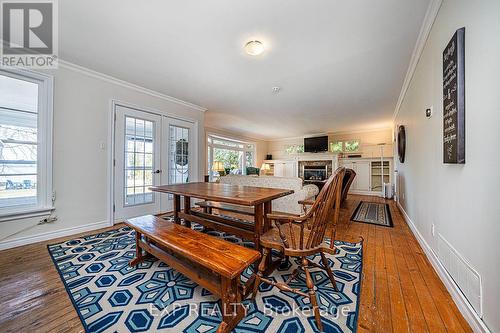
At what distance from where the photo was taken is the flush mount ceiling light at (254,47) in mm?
2035

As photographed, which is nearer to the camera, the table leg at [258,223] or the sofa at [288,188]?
the table leg at [258,223]

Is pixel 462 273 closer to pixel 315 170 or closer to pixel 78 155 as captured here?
pixel 78 155

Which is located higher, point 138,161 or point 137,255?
point 138,161

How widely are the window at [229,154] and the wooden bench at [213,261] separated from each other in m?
4.67

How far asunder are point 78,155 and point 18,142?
0.55m

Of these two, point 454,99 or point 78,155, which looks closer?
point 454,99

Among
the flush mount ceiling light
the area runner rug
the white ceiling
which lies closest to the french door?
the white ceiling

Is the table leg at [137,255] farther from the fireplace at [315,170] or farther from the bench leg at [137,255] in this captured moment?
the fireplace at [315,170]

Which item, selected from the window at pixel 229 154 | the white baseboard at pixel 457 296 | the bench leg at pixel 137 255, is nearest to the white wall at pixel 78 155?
the bench leg at pixel 137 255

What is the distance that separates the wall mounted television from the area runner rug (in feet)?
10.9

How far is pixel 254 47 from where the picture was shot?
2.07 metres

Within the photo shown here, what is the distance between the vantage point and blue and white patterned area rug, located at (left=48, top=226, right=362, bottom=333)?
3.61 ft

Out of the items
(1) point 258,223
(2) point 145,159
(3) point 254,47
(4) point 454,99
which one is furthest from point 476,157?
(2) point 145,159

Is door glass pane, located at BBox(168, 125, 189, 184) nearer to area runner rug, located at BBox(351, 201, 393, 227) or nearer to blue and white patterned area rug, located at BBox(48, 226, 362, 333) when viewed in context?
blue and white patterned area rug, located at BBox(48, 226, 362, 333)
